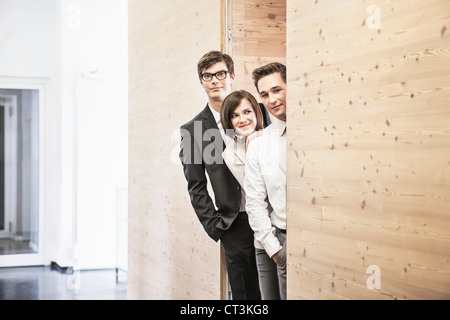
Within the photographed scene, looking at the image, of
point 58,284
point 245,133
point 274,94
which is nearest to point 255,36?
point 274,94

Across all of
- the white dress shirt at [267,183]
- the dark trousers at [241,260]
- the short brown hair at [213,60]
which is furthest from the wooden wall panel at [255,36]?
the dark trousers at [241,260]

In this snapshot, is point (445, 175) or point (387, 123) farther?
point (387, 123)

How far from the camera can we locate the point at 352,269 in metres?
2.68

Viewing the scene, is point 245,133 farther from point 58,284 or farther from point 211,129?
point 58,284

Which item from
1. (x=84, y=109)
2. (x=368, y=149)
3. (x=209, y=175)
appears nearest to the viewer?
(x=368, y=149)

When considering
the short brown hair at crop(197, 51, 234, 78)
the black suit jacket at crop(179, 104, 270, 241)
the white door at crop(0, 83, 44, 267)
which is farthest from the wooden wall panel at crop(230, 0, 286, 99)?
the white door at crop(0, 83, 44, 267)

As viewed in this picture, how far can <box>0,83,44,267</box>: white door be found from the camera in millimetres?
7883

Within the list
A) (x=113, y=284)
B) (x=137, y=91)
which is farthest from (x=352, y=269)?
(x=113, y=284)

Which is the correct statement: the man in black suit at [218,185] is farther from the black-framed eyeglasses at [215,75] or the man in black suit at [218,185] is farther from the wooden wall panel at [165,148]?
the wooden wall panel at [165,148]

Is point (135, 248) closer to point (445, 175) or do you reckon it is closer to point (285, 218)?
point (285, 218)

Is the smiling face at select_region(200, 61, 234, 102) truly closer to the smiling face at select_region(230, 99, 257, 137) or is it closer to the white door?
the smiling face at select_region(230, 99, 257, 137)

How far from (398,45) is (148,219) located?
3062 millimetres

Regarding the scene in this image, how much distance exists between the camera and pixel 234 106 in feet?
11.5

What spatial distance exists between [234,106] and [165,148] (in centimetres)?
124
